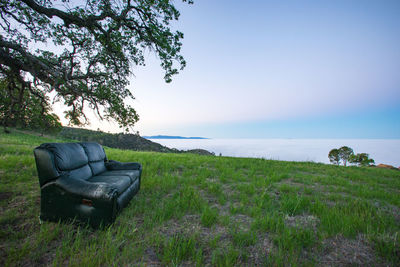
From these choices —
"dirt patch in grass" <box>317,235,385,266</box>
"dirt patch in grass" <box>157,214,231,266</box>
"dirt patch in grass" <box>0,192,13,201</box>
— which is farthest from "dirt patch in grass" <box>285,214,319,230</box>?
"dirt patch in grass" <box>0,192,13,201</box>

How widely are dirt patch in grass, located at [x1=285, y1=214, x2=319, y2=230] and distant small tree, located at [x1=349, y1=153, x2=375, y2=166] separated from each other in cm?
4129

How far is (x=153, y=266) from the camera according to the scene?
165cm

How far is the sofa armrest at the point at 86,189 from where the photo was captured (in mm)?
2173

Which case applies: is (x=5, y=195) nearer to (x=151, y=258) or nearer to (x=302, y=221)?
(x=151, y=258)

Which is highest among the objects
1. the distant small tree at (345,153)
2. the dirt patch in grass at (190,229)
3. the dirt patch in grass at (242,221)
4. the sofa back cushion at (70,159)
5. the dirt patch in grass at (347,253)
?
the distant small tree at (345,153)

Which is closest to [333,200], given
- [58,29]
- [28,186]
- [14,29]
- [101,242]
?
[101,242]

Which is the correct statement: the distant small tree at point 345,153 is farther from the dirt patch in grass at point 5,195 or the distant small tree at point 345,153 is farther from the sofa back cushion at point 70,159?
the dirt patch in grass at point 5,195

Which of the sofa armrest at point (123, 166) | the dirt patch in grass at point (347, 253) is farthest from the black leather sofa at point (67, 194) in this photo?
the dirt patch in grass at point (347, 253)

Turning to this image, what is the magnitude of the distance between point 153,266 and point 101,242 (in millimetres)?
809

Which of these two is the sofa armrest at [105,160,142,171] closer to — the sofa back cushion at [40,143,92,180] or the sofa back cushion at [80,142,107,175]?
the sofa back cushion at [80,142,107,175]

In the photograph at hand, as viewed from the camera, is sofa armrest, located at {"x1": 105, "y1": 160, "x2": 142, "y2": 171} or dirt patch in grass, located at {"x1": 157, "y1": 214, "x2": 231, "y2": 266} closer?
dirt patch in grass, located at {"x1": 157, "y1": 214, "x2": 231, "y2": 266}

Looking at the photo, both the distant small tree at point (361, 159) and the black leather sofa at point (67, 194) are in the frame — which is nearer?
the black leather sofa at point (67, 194)

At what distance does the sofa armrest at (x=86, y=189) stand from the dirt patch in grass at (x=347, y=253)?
9.23 ft

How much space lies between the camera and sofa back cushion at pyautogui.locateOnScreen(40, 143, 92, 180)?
250 centimetres
